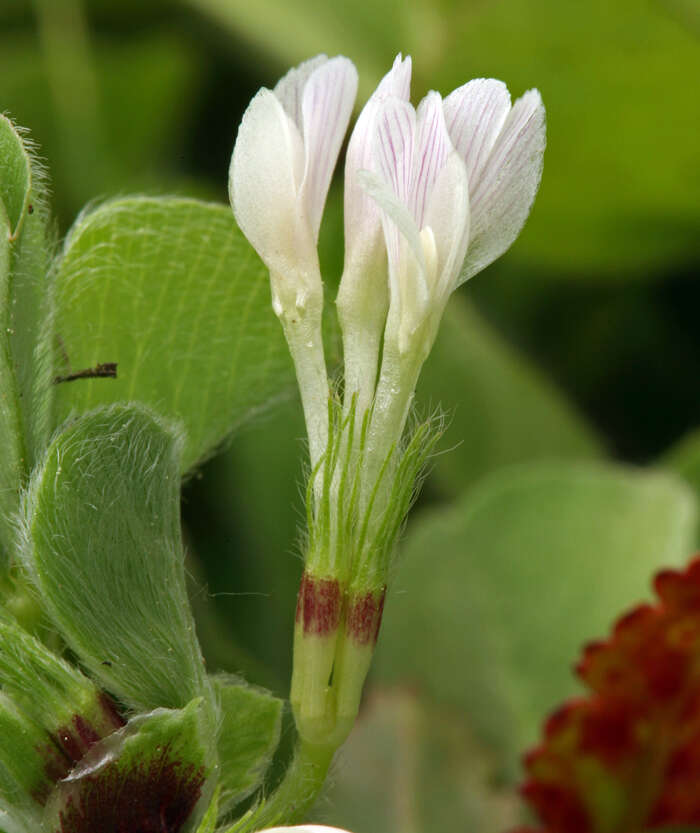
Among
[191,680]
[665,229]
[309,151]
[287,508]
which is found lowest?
[287,508]

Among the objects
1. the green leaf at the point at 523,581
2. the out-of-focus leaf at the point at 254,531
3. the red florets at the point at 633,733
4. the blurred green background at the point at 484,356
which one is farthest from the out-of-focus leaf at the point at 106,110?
the red florets at the point at 633,733

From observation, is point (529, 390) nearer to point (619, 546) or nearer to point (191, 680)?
point (619, 546)

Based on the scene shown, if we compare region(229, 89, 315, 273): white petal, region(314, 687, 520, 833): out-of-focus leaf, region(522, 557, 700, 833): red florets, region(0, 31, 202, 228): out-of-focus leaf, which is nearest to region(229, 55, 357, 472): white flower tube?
region(229, 89, 315, 273): white petal

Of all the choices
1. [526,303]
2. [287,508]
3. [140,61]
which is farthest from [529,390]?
[140,61]

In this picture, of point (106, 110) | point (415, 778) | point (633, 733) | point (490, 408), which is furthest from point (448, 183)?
point (106, 110)

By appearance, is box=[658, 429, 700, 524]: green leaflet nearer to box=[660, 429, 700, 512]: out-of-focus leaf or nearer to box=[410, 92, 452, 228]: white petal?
box=[660, 429, 700, 512]: out-of-focus leaf

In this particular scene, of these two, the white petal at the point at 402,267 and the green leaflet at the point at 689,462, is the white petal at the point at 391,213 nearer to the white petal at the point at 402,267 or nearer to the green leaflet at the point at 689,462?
the white petal at the point at 402,267
